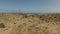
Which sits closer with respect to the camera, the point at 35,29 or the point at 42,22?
the point at 35,29

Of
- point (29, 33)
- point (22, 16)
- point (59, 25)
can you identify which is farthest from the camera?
point (22, 16)

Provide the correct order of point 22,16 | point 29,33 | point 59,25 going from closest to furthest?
point 29,33, point 59,25, point 22,16

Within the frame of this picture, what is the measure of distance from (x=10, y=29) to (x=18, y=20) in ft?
2.94

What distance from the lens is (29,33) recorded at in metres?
8.39

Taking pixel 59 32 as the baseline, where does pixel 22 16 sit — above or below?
above

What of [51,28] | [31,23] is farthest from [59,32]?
[31,23]

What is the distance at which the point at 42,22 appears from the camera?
30.0 feet

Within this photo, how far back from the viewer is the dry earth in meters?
8.50

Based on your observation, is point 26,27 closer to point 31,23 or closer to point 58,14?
point 31,23

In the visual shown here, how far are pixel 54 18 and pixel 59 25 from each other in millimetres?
495

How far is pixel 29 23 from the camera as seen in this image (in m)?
9.09

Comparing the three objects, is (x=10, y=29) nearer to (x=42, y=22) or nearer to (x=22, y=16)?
(x=22, y=16)

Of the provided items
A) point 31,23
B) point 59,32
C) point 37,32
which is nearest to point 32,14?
point 31,23

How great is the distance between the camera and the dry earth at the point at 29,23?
8.50m
